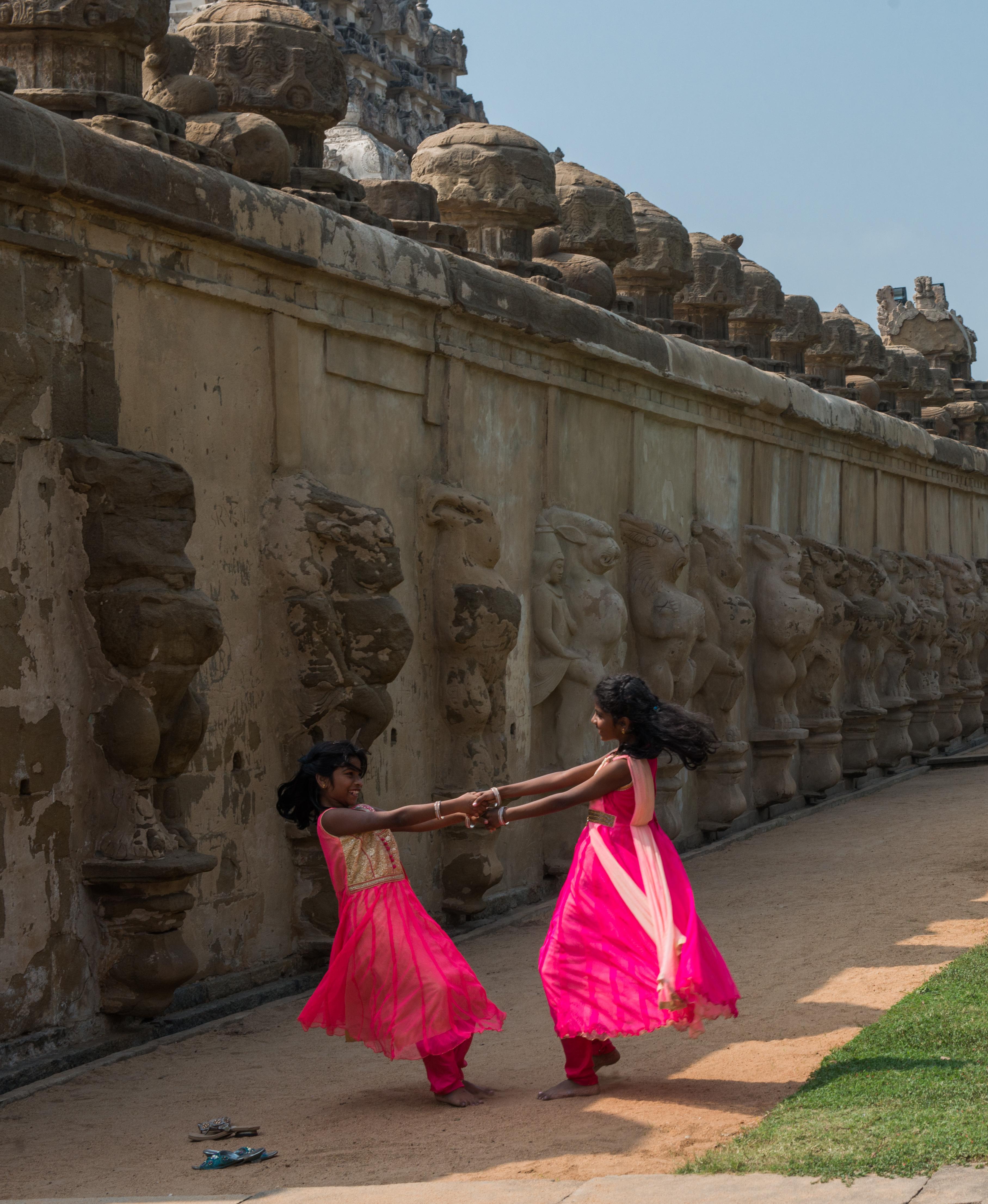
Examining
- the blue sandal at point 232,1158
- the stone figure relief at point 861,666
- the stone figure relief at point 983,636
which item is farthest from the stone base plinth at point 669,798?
the stone figure relief at point 983,636

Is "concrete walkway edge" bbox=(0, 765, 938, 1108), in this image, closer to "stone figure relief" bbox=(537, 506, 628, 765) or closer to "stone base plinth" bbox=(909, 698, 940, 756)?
"stone base plinth" bbox=(909, 698, 940, 756)

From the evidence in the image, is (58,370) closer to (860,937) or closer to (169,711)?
(169,711)

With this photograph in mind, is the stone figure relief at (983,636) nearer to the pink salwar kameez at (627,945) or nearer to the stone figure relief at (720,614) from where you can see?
the stone figure relief at (720,614)

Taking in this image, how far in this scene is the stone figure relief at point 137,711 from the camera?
6.59m

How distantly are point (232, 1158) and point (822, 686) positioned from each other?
10333 millimetres

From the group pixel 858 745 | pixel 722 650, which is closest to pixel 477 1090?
pixel 722 650

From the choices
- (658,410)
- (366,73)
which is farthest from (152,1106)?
(366,73)

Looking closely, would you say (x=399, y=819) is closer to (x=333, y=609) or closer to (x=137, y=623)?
(x=137, y=623)

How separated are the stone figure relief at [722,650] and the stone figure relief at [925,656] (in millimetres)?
5598

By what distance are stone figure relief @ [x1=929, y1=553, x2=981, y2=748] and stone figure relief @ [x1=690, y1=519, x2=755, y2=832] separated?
23.0ft

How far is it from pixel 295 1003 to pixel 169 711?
1.57 meters

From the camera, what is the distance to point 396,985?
569cm

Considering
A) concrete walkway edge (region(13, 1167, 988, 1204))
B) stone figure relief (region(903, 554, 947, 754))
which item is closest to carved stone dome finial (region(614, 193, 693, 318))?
stone figure relief (region(903, 554, 947, 754))

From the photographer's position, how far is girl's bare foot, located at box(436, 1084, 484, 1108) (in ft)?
18.6
